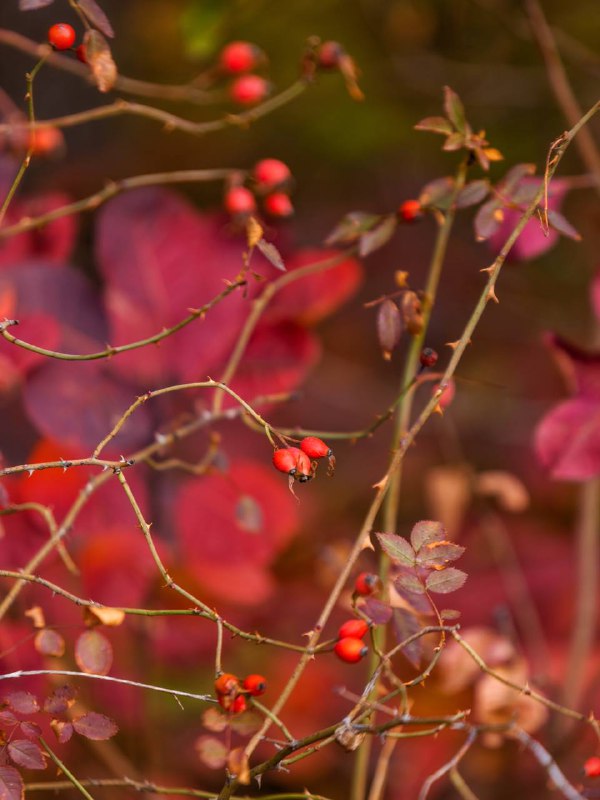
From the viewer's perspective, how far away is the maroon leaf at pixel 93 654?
0.51 metres

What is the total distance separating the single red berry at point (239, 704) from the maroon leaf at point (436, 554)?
0.40ft

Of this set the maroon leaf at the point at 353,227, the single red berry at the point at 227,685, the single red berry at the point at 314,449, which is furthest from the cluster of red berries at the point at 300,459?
the maroon leaf at the point at 353,227

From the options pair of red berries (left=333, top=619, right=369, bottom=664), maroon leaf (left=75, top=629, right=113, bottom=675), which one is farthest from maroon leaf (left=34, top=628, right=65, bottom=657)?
pair of red berries (left=333, top=619, right=369, bottom=664)

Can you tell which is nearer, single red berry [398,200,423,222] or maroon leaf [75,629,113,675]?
maroon leaf [75,629,113,675]

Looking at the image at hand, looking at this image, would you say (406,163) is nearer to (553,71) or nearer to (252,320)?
(553,71)

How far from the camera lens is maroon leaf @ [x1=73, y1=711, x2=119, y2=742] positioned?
0.48m

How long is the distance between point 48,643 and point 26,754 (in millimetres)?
81

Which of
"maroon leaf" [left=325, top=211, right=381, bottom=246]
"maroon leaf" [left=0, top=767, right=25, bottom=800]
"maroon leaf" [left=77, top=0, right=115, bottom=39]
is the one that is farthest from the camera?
"maroon leaf" [left=325, top=211, right=381, bottom=246]

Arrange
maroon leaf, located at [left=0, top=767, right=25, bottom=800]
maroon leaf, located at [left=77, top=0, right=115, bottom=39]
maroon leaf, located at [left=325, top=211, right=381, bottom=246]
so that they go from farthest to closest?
maroon leaf, located at [left=325, top=211, right=381, bottom=246] → maroon leaf, located at [left=77, top=0, right=115, bottom=39] → maroon leaf, located at [left=0, top=767, right=25, bottom=800]

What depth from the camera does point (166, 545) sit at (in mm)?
860

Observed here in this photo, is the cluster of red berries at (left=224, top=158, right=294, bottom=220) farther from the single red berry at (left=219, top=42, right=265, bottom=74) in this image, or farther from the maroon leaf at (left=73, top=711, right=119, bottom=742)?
the maroon leaf at (left=73, top=711, right=119, bottom=742)

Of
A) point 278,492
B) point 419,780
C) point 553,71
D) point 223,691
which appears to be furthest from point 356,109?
point 223,691

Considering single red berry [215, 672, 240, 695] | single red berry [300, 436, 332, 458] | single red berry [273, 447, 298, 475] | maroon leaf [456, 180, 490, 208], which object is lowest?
single red berry [215, 672, 240, 695]

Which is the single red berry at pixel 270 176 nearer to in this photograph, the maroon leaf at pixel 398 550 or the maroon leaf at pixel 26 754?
the maroon leaf at pixel 398 550
